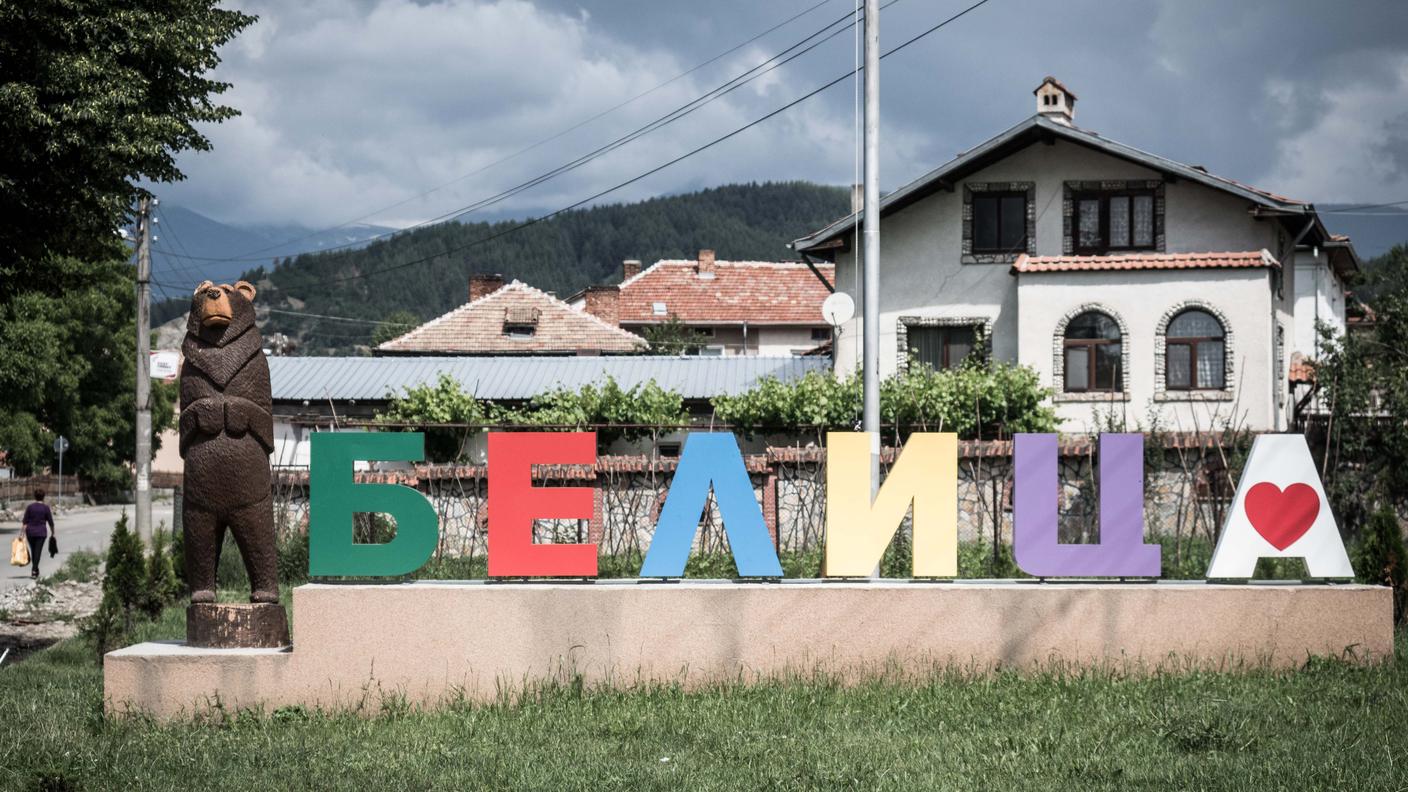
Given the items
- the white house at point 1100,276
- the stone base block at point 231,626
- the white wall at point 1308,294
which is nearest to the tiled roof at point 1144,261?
the white house at point 1100,276

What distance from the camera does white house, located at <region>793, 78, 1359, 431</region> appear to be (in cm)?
2859

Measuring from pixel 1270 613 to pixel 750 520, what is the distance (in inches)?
179

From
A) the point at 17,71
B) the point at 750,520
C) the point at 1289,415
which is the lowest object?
the point at 750,520

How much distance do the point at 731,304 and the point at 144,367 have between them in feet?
135

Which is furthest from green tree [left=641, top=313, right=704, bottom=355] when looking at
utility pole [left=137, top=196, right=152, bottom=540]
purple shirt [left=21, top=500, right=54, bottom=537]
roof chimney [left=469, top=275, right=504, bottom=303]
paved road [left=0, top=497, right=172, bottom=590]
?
purple shirt [left=21, top=500, right=54, bottom=537]

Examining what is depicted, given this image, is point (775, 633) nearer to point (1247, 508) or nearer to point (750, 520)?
point (750, 520)

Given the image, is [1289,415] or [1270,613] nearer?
[1270,613]

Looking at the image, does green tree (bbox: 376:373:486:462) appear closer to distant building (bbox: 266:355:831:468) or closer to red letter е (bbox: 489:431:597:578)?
distant building (bbox: 266:355:831:468)

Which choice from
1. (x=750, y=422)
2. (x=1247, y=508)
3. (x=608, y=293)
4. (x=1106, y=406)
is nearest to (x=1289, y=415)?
(x=1106, y=406)

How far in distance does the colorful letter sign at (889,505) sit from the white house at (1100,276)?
1706 cm

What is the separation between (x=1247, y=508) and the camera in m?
11.5

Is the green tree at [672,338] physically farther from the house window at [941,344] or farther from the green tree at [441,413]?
the house window at [941,344]

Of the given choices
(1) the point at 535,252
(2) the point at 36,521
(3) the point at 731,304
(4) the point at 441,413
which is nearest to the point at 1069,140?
(4) the point at 441,413

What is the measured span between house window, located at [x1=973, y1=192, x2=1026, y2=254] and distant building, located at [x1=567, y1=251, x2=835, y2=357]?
32609mm
